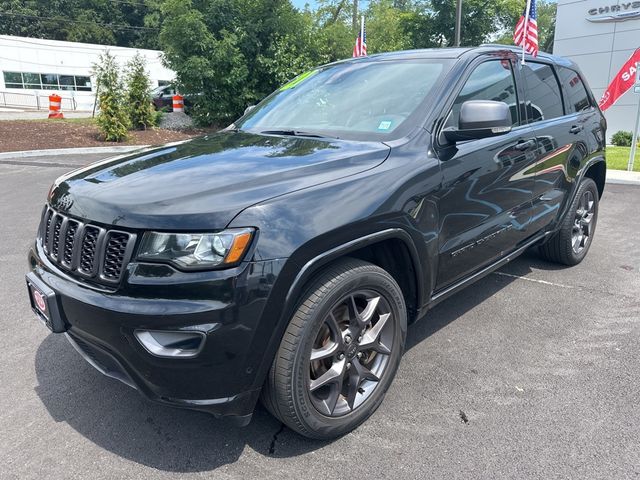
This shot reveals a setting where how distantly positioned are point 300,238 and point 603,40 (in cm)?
2465

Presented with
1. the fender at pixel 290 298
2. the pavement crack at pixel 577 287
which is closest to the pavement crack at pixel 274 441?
the fender at pixel 290 298

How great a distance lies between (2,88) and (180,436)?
144 feet

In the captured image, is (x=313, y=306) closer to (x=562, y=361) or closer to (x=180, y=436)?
(x=180, y=436)

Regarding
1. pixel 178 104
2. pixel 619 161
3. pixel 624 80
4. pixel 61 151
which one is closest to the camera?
pixel 624 80

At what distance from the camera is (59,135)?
15.4m

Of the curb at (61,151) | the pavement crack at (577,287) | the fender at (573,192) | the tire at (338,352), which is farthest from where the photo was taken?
the curb at (61,151)

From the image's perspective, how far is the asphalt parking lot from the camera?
224cm

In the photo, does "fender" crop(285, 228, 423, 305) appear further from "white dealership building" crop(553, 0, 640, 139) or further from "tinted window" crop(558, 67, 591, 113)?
"white dealership building" crop(553, 0, 640, 139)

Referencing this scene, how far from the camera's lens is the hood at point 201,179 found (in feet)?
6.44

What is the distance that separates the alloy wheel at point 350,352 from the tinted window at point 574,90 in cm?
306

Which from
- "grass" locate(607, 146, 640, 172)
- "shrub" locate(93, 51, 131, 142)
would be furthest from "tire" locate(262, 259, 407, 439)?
"shrub" locate(93, 51, 131, 142)

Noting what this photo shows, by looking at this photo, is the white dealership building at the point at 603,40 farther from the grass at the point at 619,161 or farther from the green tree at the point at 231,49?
the green tree at the point at 231,49

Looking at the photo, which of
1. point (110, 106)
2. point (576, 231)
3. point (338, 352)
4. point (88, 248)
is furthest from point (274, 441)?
point (110, 106)

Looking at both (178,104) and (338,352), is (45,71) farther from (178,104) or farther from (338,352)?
(338,352)
